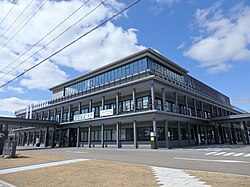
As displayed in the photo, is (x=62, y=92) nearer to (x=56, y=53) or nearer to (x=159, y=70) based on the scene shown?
(x=159, y=70)

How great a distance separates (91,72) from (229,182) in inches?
1487

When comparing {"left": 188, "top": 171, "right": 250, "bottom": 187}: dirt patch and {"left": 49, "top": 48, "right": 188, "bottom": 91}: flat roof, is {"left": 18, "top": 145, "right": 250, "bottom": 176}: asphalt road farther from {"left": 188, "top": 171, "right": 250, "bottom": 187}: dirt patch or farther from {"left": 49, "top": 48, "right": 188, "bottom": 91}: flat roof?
{"left": 49, "top": 48, "right": 188, "bottom": 91}: flat roof

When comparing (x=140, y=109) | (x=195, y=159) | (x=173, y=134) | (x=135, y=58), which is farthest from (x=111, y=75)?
(x=195, y=159)

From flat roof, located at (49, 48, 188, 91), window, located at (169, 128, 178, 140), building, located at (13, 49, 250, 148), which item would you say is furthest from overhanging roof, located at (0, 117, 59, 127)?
window, located at (169, 128, 178, 140)

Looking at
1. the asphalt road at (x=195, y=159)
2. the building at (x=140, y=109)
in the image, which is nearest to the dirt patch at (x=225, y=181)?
the asphalt road at (x=195, y=159)

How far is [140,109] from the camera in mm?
33188

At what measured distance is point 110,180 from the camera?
8055mm

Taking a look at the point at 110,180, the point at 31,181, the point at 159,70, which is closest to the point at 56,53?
the point at 31,181

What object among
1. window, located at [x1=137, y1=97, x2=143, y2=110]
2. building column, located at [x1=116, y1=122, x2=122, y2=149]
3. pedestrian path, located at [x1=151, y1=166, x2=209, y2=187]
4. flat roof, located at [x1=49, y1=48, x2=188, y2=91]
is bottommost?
pedestrian path, located at [x1=151, y1=166, x2=209, y2=187]

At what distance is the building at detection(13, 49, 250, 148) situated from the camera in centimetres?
3025

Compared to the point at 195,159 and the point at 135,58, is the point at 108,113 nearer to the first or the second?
the point at 135,58

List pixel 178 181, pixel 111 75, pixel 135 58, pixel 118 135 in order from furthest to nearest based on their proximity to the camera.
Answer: pixel 111 75, pixel 135 58, pixel 118 135, pixel 178 181

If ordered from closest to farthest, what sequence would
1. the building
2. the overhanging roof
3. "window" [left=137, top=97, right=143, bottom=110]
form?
the building, "window" [left=137, top=97, right=143, bottom=110], the overhanging roof

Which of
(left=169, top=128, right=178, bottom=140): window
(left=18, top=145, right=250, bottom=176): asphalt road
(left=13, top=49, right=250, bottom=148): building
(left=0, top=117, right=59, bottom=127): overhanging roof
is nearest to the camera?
(left=18, top=145, right=250, bottom=176): asphalt road
